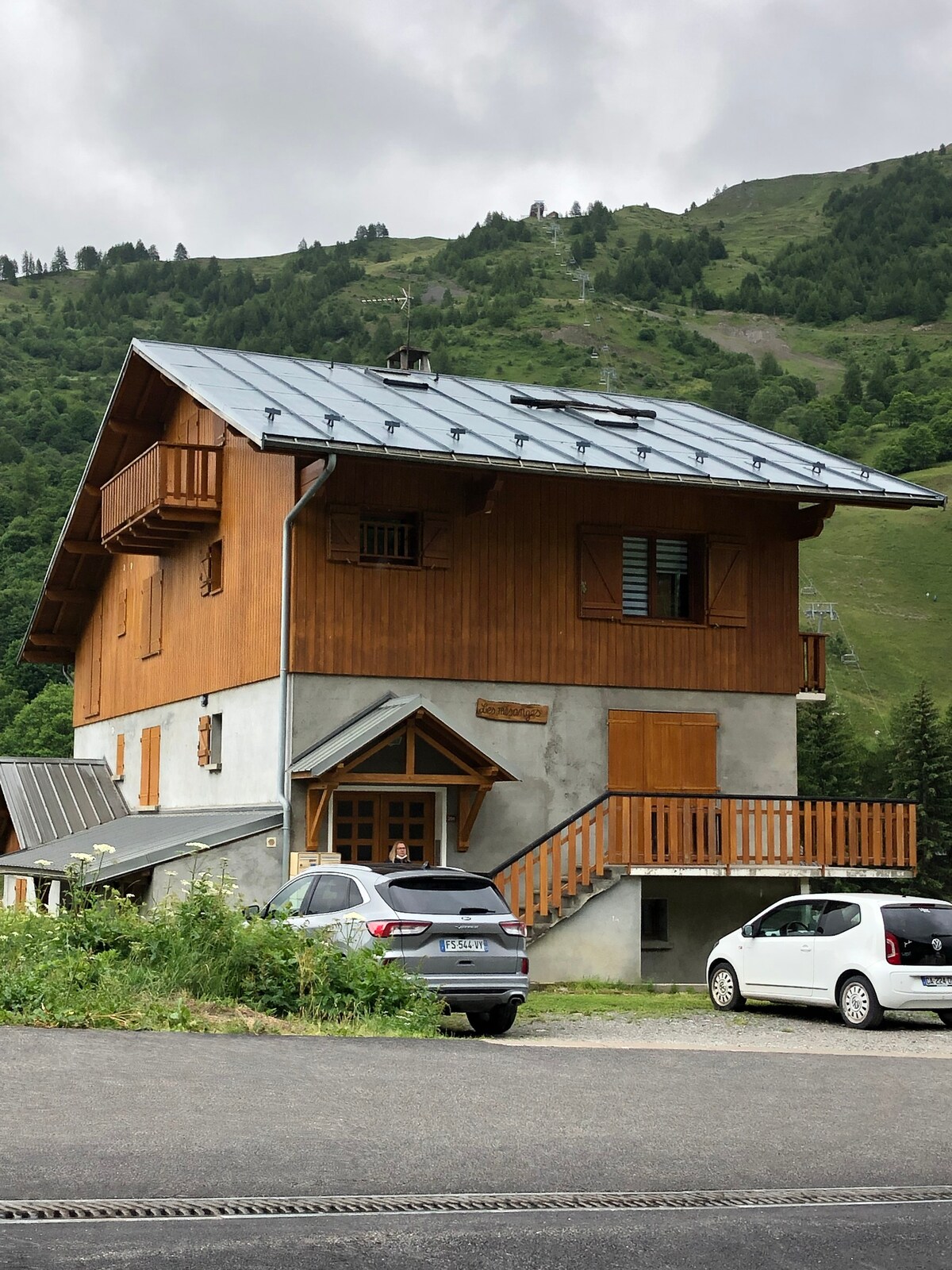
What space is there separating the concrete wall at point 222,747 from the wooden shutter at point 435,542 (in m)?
2.85

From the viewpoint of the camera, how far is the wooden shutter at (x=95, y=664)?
118ft

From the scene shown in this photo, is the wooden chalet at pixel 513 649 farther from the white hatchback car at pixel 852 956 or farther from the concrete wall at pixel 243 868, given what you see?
the white hatchback car at pixel 852 956

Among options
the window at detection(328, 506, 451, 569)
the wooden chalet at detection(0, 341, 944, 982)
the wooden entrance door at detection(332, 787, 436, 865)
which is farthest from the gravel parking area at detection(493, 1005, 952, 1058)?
the window at detection(328, 506, 451, 569)

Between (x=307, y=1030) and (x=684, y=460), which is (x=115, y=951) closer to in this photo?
(x=307, y=1030)

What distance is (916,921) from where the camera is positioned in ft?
58.6

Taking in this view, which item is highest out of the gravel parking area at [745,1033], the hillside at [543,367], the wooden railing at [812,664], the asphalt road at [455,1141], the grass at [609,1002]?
the hillside at [543,367]

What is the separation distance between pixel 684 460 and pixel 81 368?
132m

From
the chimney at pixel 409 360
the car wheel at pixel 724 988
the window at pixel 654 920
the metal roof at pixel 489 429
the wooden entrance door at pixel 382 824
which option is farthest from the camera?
the chimney at pixel 409 360

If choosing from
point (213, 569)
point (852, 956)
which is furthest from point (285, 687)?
point (852, 956)

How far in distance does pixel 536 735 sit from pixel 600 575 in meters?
2.67

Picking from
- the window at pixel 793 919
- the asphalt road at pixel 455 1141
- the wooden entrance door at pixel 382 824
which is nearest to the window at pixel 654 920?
the wooden entrance door at pixel 382 824

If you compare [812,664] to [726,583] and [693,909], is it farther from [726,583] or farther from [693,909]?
[693,909]

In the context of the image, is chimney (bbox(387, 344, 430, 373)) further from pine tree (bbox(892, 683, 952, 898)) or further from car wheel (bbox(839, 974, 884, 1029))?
pine tree (bbox(892, 683, 952, 898))

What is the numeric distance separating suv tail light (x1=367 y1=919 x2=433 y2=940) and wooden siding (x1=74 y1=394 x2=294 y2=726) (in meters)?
8.89
